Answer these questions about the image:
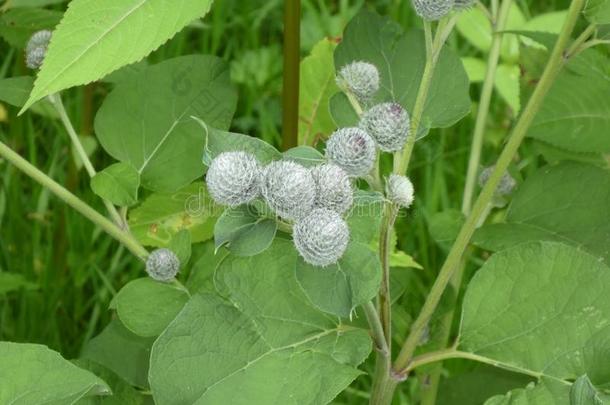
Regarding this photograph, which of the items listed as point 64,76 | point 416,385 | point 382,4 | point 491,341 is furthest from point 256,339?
point 382,4

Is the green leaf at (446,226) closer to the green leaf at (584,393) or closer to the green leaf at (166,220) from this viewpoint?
the green leaf at (166,220)

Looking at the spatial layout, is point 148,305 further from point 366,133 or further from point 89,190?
point 89,190

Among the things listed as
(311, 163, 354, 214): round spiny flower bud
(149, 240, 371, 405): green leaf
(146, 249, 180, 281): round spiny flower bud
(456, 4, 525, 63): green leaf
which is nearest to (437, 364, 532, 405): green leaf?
(149, 240, 371, 405): green leaf

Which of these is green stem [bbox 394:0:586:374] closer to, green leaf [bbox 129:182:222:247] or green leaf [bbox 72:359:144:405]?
green leaf [bbox 72:359:144:405]

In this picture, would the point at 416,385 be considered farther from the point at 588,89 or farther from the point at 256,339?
the point at 256,339

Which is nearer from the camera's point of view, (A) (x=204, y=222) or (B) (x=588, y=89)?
(B) (x=588, y=89)

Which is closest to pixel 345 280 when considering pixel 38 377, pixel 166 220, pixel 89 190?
pixel 38 377
